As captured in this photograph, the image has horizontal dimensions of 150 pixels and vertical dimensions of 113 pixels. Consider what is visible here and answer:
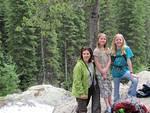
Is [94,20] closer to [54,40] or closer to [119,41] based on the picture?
[119,41]

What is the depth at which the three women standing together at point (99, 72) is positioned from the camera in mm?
9445

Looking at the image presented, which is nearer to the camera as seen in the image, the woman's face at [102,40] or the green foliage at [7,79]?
the woman's face at [102,40]

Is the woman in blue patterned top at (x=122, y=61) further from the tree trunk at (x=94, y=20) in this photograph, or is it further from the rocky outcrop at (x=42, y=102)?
the tree trunk at (x=94, y=20)

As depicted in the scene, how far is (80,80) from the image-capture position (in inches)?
370

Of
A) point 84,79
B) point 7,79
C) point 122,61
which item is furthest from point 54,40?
point 84,79

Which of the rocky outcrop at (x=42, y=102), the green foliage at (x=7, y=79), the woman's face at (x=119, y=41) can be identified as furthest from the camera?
the green foliage at (x=7, y=79)

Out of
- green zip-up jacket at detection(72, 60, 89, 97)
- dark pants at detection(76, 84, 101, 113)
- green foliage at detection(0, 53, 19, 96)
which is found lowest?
green foliage at detection(0, 53, 19, 96)

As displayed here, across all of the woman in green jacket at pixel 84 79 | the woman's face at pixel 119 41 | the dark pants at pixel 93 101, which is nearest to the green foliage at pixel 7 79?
the woman's face at pixel 119 41

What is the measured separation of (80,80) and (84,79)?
0.11 metres

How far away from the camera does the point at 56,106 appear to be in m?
11.9

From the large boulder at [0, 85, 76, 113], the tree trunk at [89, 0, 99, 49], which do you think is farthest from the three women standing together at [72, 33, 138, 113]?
the tree trunk at [89, 0, 99, 49]

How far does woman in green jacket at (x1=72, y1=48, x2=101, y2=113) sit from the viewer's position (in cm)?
941

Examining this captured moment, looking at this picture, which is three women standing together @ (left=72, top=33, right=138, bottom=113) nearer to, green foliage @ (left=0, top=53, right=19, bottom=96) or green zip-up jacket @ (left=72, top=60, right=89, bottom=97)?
green zip-up jacket @ (left=72, top=60, right=89, bottom=97)

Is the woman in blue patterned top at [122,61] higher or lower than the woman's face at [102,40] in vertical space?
lower
